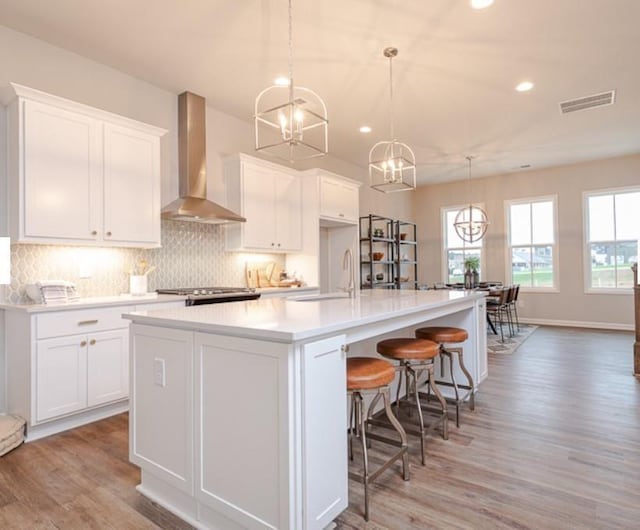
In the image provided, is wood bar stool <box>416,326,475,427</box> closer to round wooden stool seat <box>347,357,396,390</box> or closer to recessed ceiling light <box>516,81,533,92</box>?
round wooden stool seat <box>347,357,396,390</box>

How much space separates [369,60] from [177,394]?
327cm

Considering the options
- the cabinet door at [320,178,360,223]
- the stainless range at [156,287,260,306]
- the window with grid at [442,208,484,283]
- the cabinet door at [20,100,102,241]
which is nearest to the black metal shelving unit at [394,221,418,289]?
the window with grid at [442,208,484,283]

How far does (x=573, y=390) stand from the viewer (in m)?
3.71

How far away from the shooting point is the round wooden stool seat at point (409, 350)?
2.57 m

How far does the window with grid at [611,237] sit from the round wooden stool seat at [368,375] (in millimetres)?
6940

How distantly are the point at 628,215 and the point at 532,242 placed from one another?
61.6 inches

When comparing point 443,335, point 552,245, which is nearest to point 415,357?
point 443,335

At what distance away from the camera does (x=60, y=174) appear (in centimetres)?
311

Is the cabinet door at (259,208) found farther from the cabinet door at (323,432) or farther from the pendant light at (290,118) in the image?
the cabinet door at (323,432)

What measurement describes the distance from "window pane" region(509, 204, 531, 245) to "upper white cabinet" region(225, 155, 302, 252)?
4991mm

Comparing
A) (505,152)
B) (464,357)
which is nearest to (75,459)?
(464,357)

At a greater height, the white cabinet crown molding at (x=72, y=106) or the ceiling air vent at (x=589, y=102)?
the ceiling air vent at (x=589, y=102)

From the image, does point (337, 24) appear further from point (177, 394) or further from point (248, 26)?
point (177, 394)

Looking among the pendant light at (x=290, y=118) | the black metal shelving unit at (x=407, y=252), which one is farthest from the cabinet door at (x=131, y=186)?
the black metal shelving unit at (x=407, y=252)
